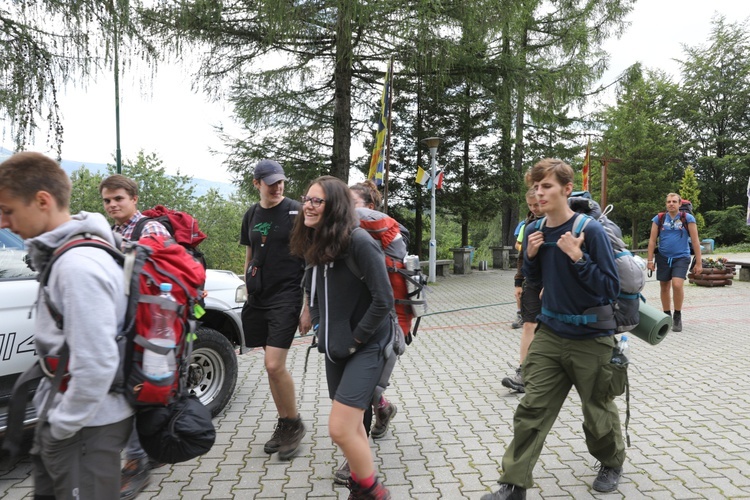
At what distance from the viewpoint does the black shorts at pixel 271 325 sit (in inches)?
150

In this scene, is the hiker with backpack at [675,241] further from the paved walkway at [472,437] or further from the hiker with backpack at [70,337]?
the hiker with backpack at [70,337]

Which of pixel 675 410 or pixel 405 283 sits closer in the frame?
pixel 405 283

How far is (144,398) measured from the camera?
1961 millimetres

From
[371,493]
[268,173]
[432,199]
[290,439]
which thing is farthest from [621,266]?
[432,199]

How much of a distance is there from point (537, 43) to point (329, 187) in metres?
19.6

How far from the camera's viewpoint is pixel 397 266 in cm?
353

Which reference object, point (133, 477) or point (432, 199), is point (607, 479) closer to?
point (133, 477)

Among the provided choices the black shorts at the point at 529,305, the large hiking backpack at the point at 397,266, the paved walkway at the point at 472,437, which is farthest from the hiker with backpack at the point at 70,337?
the black shorts at the point at 529,305

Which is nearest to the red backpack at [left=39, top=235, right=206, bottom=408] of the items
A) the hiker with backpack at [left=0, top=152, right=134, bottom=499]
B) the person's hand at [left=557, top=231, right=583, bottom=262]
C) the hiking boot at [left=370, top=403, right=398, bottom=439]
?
the hiker with backpack at [left=0, top=152, right=134, bottom=499]

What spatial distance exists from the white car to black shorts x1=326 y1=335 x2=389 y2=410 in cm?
134

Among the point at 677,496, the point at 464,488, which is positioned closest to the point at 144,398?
the point at 464,488

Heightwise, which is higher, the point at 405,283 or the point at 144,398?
the point at 405,283

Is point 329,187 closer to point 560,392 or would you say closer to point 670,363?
point 560,392

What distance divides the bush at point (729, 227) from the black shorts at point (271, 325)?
1715 inches
